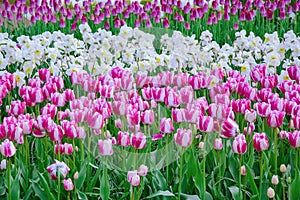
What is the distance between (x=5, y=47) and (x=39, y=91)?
1.60 m

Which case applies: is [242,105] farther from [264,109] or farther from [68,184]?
[68,184]

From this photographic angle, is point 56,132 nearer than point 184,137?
No

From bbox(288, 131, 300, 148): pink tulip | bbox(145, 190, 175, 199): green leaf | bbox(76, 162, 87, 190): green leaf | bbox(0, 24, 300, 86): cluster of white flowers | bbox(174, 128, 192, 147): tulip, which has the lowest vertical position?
bbox(145, 190, 175, 199): green leaf

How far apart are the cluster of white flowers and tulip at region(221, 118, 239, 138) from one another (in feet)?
4.83

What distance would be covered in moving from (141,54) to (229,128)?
1968 mm

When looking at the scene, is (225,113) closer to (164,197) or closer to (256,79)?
(164,197)

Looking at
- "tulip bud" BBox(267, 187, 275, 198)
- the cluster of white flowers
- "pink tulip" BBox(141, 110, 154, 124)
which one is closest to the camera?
"tulip bud" BBox(267, 187, 275, 198)

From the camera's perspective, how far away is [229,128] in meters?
2.31

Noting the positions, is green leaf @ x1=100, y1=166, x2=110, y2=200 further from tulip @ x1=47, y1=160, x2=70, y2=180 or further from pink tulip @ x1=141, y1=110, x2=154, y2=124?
pink tulip @ x1=141, y1=110, x2=154, y2=124

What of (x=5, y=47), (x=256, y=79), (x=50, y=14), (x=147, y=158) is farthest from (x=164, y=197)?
(x=50, y=14)

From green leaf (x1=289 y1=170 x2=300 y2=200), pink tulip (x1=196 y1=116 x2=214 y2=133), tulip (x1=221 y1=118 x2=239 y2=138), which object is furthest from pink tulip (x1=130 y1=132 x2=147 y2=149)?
green leaf (x1=289 y1=170 x2=300 y2=200)

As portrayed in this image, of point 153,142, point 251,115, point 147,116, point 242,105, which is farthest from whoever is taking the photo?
point 153,142

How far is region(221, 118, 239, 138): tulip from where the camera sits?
7.55 ft

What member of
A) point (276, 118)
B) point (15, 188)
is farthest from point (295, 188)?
point (15, 188)
